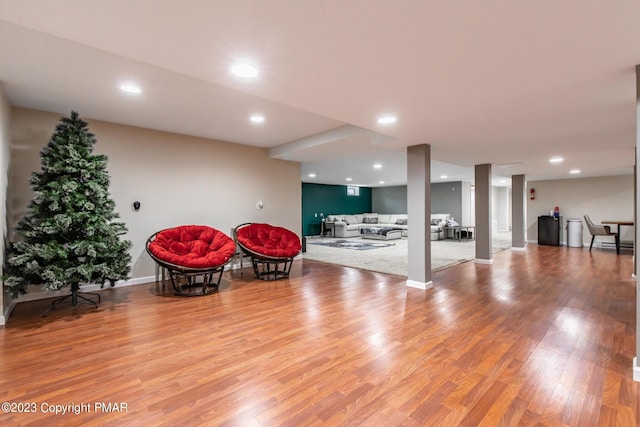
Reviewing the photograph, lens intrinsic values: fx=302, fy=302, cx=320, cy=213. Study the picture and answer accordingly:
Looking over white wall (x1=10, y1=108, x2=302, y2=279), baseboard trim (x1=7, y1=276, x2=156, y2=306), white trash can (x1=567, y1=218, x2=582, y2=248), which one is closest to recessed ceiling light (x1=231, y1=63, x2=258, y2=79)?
white wall (x1=10, y1=108, x2=302, y2=279)

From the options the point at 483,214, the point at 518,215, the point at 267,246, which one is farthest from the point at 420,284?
the point at 518,215

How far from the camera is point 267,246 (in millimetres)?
5363

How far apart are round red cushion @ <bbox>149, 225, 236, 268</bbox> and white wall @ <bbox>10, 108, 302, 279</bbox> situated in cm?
48

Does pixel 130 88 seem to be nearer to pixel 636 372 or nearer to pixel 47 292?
pixel 47 292

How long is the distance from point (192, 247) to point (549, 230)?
1017cm

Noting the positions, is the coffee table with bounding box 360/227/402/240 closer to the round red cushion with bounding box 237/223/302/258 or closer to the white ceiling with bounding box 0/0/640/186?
the round red cushion with bounding box 237/223/302/258

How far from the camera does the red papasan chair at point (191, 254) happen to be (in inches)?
157

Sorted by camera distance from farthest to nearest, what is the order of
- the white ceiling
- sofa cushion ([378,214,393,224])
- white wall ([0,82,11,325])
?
sofa cushion ([378,214,393,224]) < white wall ([0,82,11,325]) < the white ceiling

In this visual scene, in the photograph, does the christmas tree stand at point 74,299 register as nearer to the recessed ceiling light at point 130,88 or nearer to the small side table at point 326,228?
the recessed ceiling light at point 130,88

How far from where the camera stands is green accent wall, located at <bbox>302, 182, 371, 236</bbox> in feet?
41.7

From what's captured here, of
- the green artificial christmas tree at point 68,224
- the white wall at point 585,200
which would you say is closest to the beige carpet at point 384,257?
the white wall at point 585,200

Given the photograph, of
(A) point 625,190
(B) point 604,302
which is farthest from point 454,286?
(A) point 625,190

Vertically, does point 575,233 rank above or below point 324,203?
below

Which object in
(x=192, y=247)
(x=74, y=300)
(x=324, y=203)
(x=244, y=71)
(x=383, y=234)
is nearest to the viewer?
(x=244, y=71)
